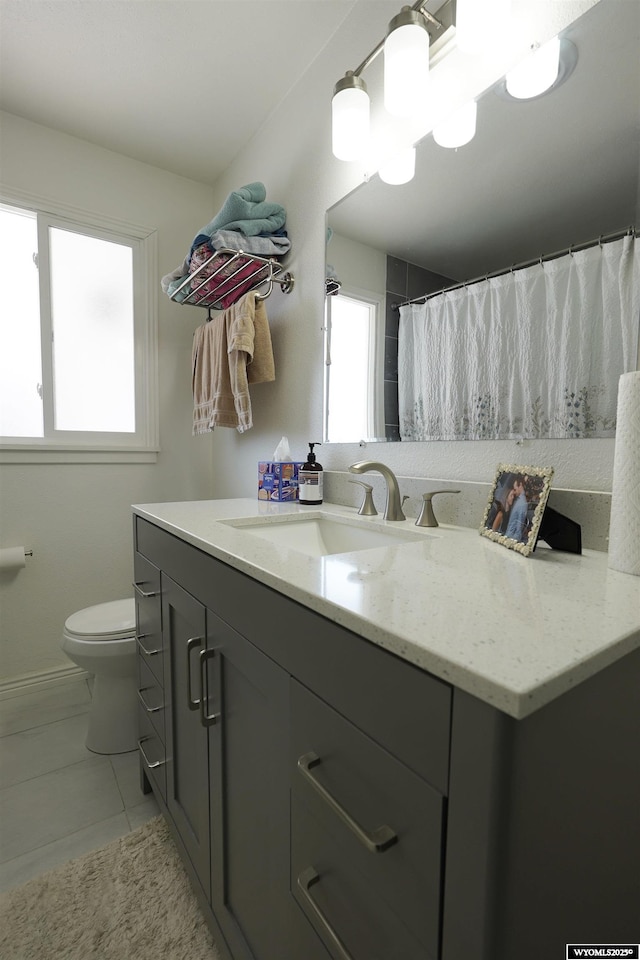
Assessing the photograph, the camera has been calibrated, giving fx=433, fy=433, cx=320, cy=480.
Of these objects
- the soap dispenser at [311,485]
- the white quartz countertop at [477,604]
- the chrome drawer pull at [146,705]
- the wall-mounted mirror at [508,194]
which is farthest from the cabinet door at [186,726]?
the wall-mounted mirror at [508,194]

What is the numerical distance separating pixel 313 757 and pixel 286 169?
1.85 m

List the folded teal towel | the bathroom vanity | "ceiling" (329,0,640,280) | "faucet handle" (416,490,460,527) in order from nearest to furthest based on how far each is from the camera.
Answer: the bathroom vanity < "ceiling" (329,0,640,280) < "faucet handle" (416,490,460,527) < the folded teal towel

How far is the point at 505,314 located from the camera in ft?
2.98

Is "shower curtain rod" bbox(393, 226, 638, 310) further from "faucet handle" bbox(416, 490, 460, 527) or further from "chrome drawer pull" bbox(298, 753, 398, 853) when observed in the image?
"chrome drawer pull" bbox(298, 753, 398, 853)

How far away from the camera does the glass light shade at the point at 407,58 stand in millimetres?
939

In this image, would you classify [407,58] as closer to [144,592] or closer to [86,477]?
[144,592]

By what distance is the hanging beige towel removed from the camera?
1563 millimetres

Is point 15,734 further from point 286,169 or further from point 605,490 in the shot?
point 286,169

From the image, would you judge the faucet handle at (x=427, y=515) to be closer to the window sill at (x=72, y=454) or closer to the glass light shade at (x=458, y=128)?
the glass light shade at (x=458, y=128)

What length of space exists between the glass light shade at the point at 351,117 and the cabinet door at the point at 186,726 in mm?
1236

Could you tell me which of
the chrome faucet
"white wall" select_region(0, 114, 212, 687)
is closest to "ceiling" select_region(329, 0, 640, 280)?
the chrome faucet

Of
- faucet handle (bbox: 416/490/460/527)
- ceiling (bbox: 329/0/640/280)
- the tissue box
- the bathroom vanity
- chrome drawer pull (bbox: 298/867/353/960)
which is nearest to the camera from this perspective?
the bathroom vanity

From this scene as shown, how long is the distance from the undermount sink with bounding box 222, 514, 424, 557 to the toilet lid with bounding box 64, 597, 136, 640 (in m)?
0.73

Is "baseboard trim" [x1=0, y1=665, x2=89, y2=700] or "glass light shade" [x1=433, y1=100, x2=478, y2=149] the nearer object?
"glass light shade" [x1=433, y1=100, x2=478, y2=149]
